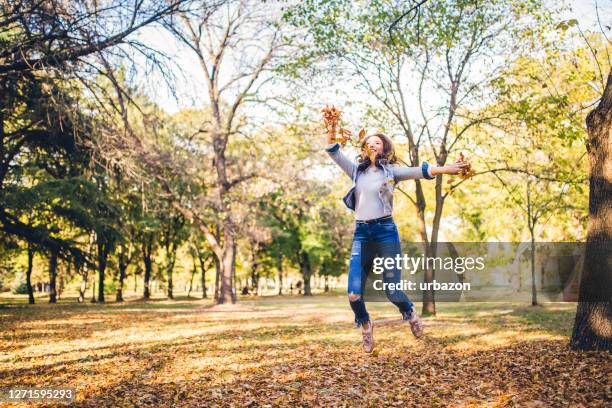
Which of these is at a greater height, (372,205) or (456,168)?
(456,168)

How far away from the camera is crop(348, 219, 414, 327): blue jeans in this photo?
4.96 metres

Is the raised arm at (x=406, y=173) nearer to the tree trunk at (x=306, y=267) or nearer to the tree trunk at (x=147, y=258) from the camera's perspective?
the tree trunk at (x=147, y=258)

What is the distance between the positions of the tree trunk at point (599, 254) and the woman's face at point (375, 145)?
6110mm

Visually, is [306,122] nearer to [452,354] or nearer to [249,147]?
[249,147]

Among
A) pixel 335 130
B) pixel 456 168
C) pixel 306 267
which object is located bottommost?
pixel 306 267

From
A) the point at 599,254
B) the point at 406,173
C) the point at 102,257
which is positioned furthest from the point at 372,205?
the point at 102,257

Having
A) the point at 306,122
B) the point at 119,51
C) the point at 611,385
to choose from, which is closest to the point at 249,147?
the point at 306,122

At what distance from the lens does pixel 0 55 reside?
350 inches

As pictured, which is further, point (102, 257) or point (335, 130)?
point (102, 257)

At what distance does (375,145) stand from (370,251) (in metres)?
1.06

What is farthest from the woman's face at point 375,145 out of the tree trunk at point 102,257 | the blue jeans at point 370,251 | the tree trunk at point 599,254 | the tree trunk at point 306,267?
the tree trunk at point 306,267

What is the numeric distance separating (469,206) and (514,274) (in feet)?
20.1

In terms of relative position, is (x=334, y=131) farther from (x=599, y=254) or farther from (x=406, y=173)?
(x=599, y=254)

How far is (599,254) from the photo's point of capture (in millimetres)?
9281
